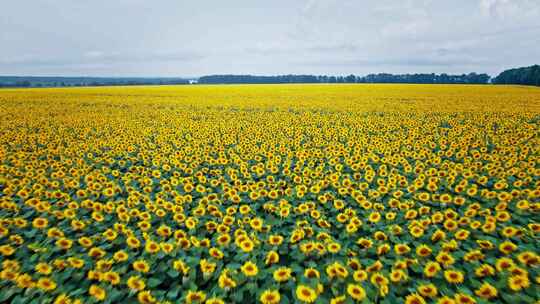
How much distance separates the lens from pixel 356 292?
2.87m

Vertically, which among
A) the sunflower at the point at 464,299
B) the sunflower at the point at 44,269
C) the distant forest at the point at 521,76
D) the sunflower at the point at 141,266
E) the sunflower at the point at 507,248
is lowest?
the sunflower at the point at 141,266

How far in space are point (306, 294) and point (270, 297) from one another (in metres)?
0.34

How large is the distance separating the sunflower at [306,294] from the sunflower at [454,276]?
1.39 m

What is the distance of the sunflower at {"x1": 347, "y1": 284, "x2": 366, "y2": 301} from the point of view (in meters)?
2.82

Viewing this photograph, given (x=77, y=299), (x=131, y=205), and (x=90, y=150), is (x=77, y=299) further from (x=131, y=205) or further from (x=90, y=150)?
(x=90, y=150)

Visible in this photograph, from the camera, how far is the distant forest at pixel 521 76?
59.0m

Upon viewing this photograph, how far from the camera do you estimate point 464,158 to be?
7.41 m

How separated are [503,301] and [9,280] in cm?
510

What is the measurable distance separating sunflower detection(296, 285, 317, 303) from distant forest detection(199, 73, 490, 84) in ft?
286

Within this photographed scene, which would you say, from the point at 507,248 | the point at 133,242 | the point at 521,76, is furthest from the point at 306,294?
the point at 521,76

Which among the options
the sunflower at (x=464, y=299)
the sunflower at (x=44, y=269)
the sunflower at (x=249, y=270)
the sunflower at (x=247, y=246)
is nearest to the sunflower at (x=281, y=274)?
the sunflower at (x=249, y=270)

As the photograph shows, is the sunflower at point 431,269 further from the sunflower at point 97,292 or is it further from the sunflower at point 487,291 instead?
the sunflower at point 97,292

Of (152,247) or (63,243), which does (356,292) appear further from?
(63,243)

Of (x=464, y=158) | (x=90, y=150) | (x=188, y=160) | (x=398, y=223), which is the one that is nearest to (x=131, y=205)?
(x=188, y=160)
